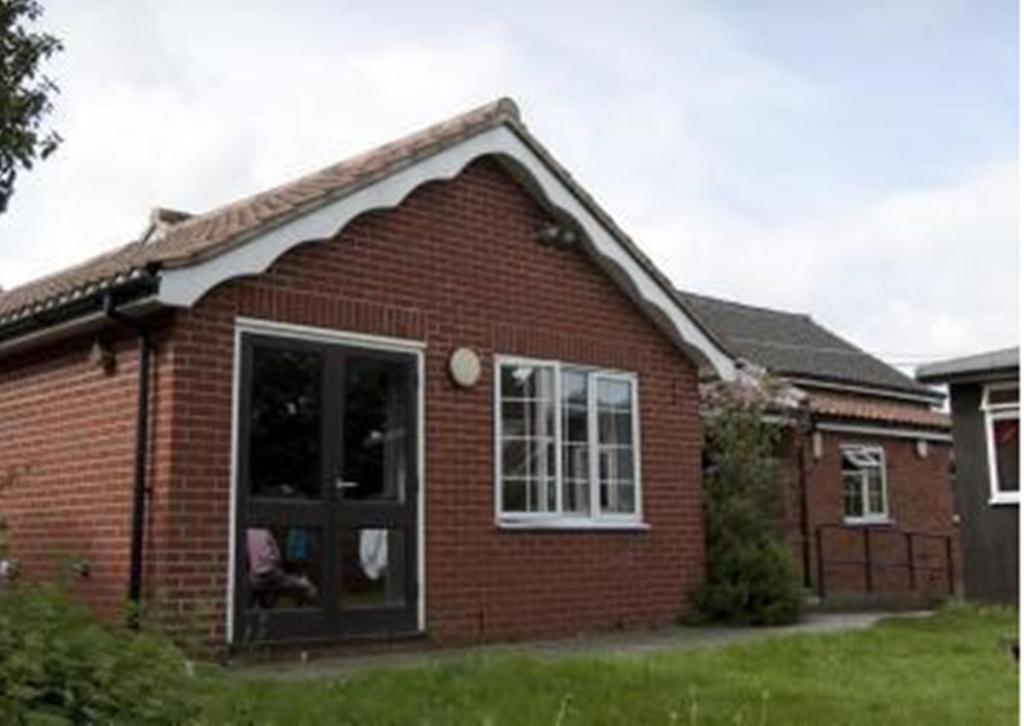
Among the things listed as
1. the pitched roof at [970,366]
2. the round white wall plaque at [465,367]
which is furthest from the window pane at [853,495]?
the round white wall plaque at [465,367]

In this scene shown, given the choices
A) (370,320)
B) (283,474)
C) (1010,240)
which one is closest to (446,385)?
(370,320)

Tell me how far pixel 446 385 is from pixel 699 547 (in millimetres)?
4031

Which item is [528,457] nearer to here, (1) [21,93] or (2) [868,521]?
(1) [21,93]

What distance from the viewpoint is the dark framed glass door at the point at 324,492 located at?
37.1 ft

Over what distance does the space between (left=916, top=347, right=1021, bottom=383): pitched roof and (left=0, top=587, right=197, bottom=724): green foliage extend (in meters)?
14.7

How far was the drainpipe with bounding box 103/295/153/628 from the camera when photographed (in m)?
10.8

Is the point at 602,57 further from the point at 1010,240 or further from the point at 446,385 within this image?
the point at 446,385

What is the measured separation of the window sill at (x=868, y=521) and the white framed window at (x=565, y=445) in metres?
8.70

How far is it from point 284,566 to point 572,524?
3354 mm

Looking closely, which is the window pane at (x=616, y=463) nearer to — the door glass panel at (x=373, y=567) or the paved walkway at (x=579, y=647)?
the paved walkway at (x=579, y=647)

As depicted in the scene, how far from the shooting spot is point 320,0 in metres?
7.71

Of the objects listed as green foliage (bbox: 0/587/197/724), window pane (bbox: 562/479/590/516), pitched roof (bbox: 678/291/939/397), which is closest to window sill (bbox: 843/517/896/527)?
pitched roof (bbox: 678/291/939/397)

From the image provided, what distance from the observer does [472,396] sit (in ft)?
42.8

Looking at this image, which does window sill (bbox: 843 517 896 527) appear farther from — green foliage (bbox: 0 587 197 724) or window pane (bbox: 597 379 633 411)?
green foliage (bbox: 0 587 197 724)
